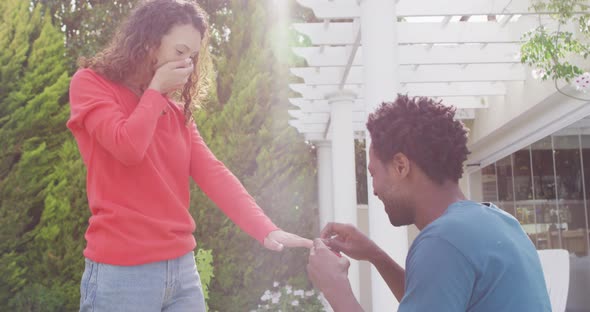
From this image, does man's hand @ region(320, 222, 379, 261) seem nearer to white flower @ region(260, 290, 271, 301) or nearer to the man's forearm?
the man's forearm

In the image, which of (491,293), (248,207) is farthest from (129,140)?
(491,293)

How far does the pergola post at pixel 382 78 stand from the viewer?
155 inches

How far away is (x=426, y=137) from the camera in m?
1.52

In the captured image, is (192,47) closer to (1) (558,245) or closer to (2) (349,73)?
(2) (349,73)

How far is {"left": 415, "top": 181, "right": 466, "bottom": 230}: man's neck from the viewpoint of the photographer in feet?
5.05

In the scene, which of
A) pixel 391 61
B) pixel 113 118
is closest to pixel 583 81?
pixel 391 61

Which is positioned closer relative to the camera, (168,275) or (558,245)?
(168,275)

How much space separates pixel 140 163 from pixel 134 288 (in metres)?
0.36

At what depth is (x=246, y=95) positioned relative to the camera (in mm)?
9141

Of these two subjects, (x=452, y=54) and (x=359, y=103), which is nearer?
(x=452, y=54)

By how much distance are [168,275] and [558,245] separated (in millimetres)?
7012

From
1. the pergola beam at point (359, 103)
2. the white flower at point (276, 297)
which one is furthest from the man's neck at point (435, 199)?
the white flower at point (276, 297)

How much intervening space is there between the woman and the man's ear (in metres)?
0.55

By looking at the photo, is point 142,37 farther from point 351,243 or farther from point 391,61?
point 391,61
